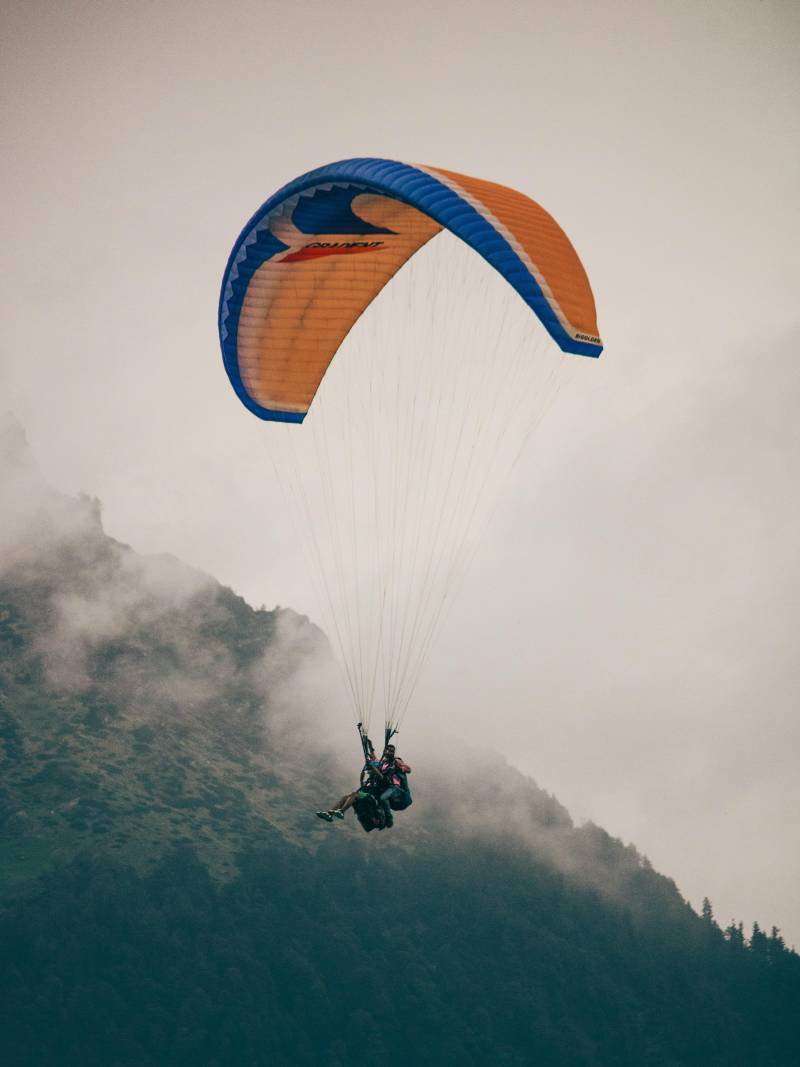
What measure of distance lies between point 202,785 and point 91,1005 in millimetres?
64652

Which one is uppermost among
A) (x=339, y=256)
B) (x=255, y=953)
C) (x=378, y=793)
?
(x=255, y=953)

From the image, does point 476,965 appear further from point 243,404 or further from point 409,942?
point 243,404

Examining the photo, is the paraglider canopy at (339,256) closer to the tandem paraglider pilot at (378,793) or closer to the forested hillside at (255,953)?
the tandem paraglider pilot at (378,793)

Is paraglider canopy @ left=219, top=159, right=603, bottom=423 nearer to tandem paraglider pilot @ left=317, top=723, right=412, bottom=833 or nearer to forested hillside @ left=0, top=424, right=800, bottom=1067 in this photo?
tandem paraglider pilot @ left=317, top=723, right=412, bottom=833

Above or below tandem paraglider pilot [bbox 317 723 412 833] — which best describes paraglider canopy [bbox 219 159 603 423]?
above

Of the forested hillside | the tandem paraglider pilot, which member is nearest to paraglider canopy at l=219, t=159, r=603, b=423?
the tandem paraglider pilot

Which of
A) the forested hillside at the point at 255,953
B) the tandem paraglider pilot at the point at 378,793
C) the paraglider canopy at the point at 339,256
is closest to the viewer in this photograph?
the paraglider canopy at the point at 339,256

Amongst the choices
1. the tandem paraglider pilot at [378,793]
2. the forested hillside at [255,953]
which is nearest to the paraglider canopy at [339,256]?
the tandem paraglider pilot at [378,793]

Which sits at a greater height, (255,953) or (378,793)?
(255,953)

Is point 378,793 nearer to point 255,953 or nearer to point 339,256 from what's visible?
point 339,256

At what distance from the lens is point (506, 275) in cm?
1595

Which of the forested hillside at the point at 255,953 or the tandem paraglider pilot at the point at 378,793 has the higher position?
the forested hillside at the point at 255,953

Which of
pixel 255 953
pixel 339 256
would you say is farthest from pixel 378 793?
pixel 255 953

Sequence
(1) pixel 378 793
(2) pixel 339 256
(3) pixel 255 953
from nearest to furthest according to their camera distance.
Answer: (1) pixel 378 793, (2) pixel 339 256, (3) pixel 255 953
